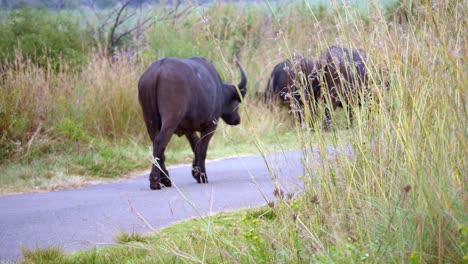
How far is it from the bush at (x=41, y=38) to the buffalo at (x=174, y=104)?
19.7 ft

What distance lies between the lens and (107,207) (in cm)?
952

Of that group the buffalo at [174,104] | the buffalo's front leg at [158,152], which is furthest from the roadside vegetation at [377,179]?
the buffalo at [174,104]

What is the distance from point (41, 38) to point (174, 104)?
7.66 meters

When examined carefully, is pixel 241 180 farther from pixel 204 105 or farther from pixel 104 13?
pixel 104 13

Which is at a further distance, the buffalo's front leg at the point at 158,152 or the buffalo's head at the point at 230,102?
the buffalo's head at the point at 230,102

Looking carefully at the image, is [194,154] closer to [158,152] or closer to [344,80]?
[158,152]

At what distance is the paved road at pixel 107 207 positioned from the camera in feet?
24.9

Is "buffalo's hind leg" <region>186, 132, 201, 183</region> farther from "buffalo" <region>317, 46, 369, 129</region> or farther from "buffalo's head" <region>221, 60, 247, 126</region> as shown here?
"buffalo" <region>317, 46, 369, 129</region>

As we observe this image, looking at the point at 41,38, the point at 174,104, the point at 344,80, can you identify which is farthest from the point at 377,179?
the point at 41,38

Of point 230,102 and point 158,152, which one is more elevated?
point 158,152

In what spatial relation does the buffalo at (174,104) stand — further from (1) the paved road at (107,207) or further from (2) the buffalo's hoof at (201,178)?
(1) the paved road at (107,207)

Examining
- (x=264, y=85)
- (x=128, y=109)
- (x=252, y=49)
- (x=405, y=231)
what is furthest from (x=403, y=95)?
(x=252, y=49)

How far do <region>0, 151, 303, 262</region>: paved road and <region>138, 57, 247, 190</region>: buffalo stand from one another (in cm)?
46

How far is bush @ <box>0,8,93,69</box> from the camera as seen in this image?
1770 centimetres
